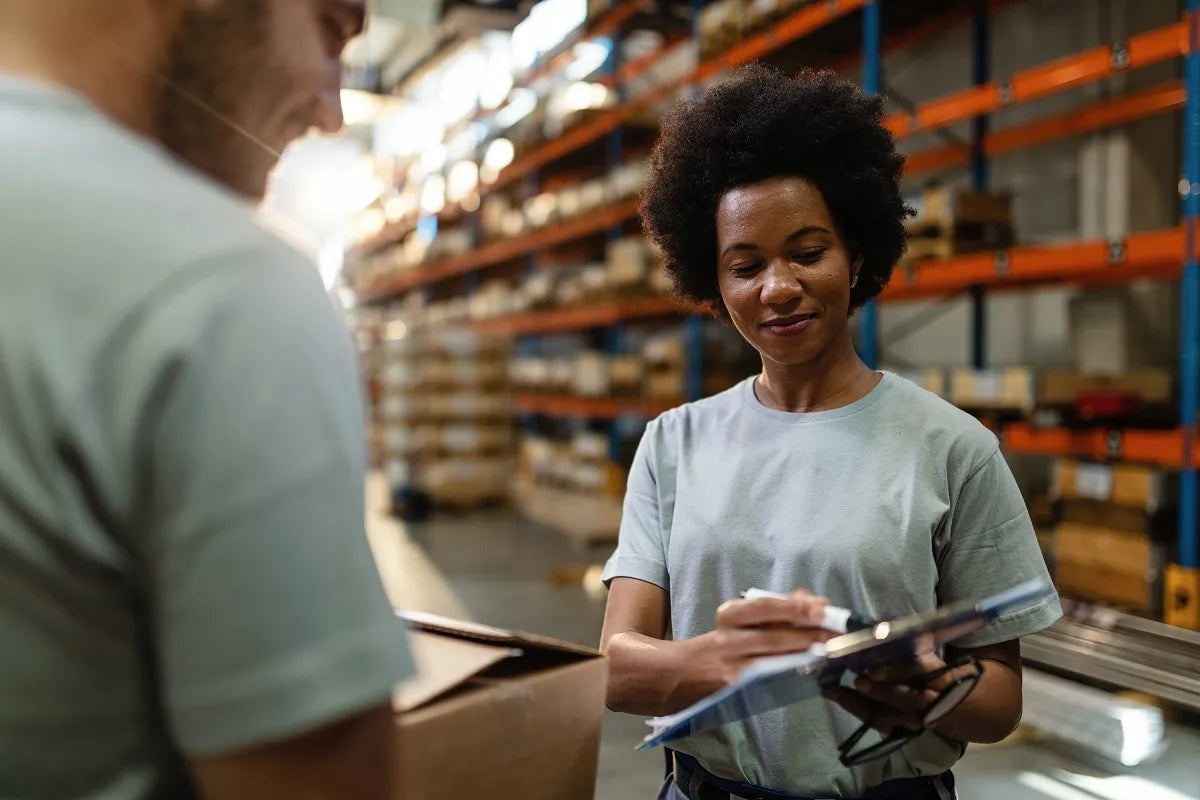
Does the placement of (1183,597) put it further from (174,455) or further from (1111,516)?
(174,455)

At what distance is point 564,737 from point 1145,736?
310 centimetres

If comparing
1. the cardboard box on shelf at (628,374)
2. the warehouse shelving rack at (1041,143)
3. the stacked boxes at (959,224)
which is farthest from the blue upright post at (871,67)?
the cardboard box on shelf at (628,374)

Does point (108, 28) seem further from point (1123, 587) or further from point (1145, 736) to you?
point (1123, 587)

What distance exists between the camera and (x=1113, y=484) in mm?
4062

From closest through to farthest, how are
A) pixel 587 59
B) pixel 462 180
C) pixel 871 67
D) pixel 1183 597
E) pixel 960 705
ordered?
1. pixel 960 705
2. pixel 1183 597
3. pixel 871 67
4. pixel 587 59
5. pixel 462 180

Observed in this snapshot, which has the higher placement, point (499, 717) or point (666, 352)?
point (666, 352)

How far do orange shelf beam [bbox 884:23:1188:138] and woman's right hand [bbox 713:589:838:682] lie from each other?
9.08 feet

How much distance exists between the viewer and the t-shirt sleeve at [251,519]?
420 millimetres

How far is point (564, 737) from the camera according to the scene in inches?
34.2

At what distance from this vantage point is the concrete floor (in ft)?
9.65

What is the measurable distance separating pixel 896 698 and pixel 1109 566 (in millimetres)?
3578

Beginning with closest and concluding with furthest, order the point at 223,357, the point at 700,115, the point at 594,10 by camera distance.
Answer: the point at 223,357
the point at 700,115
the point at 594,10

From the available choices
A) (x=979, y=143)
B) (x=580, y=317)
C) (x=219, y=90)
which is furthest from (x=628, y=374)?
(x=219, y=90)

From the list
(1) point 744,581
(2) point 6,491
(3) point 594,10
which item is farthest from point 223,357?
(3) point 594,10
